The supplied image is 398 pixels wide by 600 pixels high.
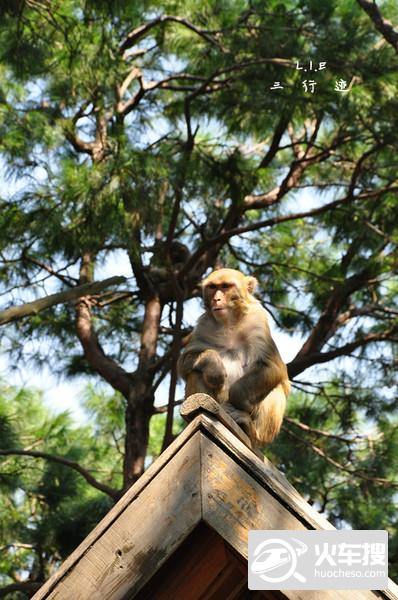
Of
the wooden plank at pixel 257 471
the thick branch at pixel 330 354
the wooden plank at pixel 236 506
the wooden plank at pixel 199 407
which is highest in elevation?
the thick branch at pixel 330 354

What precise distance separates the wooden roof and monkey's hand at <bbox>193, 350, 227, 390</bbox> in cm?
223

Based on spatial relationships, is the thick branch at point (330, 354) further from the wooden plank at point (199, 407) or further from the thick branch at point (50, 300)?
the wooden plank at point (199, 407)

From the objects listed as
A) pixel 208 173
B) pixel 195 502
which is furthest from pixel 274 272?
pixel 195 502

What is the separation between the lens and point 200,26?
35.0 feet

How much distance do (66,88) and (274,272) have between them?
10.1ft

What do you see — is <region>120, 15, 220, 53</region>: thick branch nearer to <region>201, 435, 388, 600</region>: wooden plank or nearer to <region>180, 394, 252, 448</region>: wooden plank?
<region>180, 394, 252, 448</region>: wooden plank

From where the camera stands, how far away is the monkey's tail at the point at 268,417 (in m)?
4.82

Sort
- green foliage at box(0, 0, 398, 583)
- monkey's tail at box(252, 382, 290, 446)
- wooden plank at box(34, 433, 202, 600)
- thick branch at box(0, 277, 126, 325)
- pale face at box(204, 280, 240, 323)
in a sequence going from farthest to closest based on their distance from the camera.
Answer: green foliage at box(0, 0, 398, 583) < thick branch at box(0, 277, 126, 325) < pale face at box(204, 280, 240, 323) < monkey's tail at box(252, 382, 290, 446) < wooden plank at box(34, 433, 202, 600)

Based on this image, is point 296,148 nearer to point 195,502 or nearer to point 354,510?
point 354,510

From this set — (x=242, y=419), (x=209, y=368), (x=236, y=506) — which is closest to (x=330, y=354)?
(x=209, y=368)

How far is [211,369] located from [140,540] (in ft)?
7.87

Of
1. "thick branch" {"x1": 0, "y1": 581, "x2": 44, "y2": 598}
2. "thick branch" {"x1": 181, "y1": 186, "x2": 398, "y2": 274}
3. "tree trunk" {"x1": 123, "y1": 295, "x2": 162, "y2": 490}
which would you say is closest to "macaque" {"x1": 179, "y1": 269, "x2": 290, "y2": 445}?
"thick branch" {"x1": 181, "y1": 186, "x2": 398, "y2": 274}

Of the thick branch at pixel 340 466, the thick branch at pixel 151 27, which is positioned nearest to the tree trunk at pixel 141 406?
the thick branch at pixel 340 466

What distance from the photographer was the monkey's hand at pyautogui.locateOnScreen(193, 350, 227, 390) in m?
4.85
